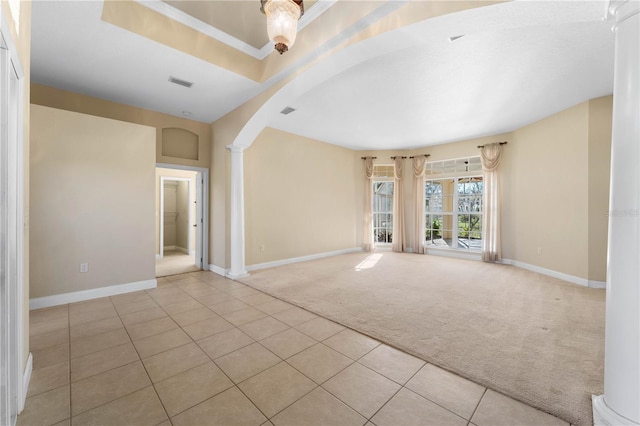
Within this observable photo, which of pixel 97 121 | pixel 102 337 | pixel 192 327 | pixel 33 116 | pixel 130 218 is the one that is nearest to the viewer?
pixel 102 337

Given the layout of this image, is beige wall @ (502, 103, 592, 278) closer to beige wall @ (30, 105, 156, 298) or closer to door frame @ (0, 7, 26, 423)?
door frame @ (0, 7, 26, 423)

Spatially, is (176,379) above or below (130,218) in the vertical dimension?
below

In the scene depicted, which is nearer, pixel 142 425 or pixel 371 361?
pixel 142 425

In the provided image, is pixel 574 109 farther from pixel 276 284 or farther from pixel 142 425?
pixel 142 425

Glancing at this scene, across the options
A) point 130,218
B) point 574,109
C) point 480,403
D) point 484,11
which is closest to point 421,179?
point 574,109

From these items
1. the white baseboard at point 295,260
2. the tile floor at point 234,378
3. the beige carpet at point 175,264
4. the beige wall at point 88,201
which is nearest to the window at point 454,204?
the white baseboard at point 295,260

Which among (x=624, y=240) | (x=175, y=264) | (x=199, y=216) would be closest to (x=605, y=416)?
(x=624, y=240)

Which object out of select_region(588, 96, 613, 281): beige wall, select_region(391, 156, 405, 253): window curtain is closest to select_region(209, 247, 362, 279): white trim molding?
select_region(391, 156, 405, 253): window curtain

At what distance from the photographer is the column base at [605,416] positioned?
133 centimetres

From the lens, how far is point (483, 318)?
2.90 metres

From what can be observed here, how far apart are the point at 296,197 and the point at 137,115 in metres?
3.37

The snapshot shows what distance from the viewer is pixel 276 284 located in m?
4.24

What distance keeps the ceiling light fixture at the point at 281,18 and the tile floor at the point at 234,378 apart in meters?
2.31

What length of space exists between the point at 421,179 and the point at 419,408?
21.0 feet
